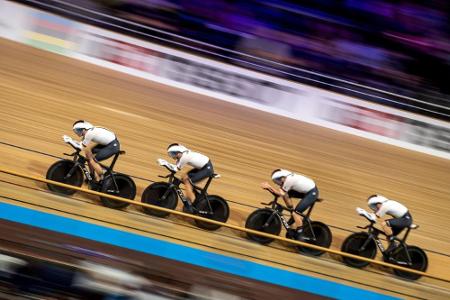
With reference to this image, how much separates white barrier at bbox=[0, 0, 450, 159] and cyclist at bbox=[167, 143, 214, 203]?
3180 mm

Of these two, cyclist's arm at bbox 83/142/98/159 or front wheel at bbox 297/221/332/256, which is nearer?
cyclist's arm at bbox 83/142/98/159

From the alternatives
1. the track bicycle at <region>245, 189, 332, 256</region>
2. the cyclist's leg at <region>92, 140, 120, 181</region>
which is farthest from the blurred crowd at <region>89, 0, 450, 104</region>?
the cyclist's leg at <region>92, 140, 120, 181</region>

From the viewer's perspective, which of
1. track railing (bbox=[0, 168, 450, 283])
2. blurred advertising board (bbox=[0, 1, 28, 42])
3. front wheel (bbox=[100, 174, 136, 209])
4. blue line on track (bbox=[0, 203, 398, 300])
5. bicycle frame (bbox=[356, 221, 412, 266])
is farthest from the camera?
blurred advertising board (bbox=[0, 1, 28, 42])

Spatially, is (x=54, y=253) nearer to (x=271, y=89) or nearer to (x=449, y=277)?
(x=449, y=277)

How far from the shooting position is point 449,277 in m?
5.18

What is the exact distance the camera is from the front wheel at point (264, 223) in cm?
468

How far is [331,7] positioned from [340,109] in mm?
2209

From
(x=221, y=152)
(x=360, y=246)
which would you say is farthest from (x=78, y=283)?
(x=221, y=152)

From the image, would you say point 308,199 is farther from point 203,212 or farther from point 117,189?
Answer: point 117,189

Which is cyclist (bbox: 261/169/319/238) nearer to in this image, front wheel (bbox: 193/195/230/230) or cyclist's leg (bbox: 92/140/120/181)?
front wheel (bbox: 193/195/230/230)

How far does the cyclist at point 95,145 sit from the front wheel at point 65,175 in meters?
0.12

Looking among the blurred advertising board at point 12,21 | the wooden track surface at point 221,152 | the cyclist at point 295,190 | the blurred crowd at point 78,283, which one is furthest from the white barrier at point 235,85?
the blurred crowd at point 78,283

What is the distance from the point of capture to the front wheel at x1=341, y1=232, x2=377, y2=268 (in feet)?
15.6

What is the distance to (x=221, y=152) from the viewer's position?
629cm
